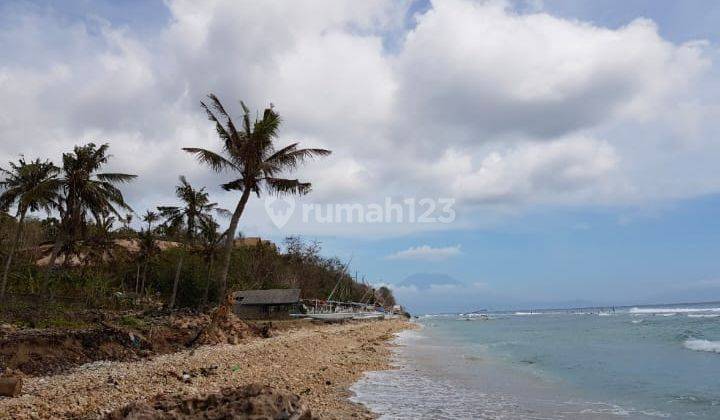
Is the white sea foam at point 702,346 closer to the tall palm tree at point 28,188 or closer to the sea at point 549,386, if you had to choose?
the sea at point 549,386

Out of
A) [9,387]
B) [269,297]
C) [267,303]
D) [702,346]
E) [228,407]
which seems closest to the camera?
[228,407]

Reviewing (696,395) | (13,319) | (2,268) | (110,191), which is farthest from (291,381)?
(2,268)

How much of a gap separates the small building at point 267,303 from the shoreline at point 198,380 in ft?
81.3

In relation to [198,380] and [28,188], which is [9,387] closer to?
[198,380]

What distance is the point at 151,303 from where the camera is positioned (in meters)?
36.1

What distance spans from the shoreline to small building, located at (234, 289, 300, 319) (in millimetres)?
24784

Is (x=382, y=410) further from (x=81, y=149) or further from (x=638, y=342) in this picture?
(x=638, y=342)

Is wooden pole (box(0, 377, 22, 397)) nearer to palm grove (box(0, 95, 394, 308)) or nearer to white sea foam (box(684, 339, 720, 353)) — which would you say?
palm grove (box(0, 95, 394, 308))

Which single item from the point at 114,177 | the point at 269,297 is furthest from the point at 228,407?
the point at 269,297

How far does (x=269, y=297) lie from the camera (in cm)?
4284

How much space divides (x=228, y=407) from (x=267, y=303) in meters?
37.6

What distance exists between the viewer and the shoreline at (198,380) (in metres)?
→ 8.09

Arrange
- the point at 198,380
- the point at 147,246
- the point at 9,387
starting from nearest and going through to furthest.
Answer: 1. the point at 9,387
2. the point at 198,380
3. the point at 147,246

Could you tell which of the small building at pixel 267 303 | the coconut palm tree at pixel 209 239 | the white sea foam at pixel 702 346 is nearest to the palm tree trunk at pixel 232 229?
the coconut palm tree at pixel 209 239
